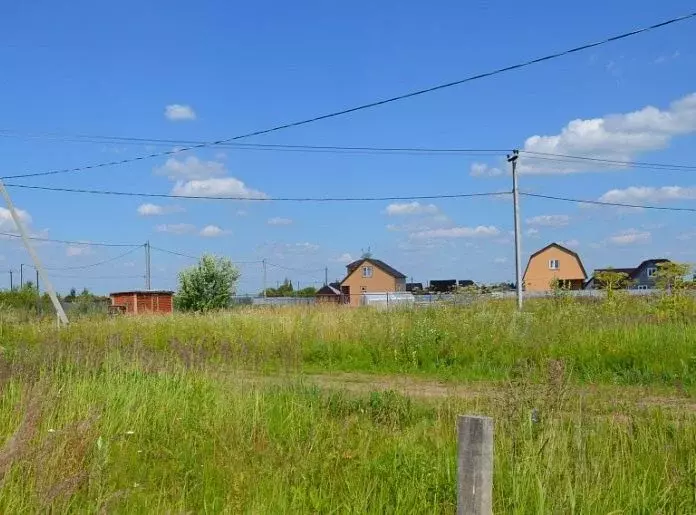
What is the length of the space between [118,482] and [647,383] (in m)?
7.85

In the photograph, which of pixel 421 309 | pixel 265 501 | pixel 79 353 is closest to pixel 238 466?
pixel 265 501

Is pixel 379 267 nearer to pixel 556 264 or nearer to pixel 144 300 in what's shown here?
pixel 556 264

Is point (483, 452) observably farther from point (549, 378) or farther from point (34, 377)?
point (34, 377)

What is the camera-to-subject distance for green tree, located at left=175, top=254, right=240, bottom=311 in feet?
135

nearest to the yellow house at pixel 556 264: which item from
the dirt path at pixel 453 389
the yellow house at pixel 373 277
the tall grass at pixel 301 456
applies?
the yellow house at pixel 373 277

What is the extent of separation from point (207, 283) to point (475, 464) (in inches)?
1561

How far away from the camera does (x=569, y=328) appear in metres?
13.2

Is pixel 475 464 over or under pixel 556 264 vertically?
under

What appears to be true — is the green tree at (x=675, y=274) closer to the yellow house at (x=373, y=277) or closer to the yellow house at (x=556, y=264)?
the yellow house at (x=556, y=264)

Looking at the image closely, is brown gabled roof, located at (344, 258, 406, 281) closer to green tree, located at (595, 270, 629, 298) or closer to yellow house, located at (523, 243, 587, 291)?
yellow house, located at (523, 243, 587, 291)

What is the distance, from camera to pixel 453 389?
9.28 meters

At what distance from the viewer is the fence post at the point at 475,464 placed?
9.24ft

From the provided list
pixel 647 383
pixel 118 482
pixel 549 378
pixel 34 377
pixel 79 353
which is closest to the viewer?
pixel 118 482

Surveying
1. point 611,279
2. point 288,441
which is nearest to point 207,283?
point 611,279
